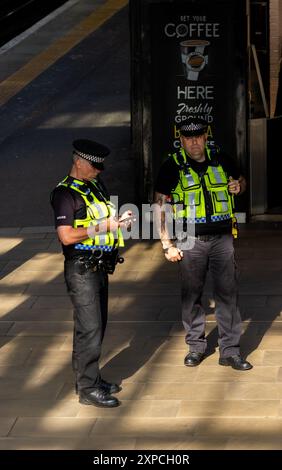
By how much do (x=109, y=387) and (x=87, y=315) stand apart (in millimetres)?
552

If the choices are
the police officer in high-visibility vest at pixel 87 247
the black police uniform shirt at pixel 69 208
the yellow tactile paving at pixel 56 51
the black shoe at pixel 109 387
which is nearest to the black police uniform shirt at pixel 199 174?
the police officer in high-visibility vest at pixel 87 247

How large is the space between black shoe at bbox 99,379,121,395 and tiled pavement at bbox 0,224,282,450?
1.9 inches

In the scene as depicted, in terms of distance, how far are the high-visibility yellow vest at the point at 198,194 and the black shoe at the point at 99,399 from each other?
1.29 meters

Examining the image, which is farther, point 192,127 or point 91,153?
point 192,127

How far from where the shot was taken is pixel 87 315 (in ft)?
24.2

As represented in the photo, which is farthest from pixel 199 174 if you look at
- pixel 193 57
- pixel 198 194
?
pixel 193 57

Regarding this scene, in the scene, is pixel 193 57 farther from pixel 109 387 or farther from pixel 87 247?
pixel 109 387

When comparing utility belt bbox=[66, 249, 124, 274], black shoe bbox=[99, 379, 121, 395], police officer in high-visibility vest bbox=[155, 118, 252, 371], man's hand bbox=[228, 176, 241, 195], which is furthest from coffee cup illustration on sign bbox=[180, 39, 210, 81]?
black shoe bbox=[99, 379, 121, 395]

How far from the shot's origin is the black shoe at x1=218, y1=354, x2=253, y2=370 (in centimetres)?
800

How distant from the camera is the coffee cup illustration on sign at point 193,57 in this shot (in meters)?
11.7

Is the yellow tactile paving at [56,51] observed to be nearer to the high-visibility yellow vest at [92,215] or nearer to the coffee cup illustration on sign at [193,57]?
the coffee cup illustration on sign at [193,57]
